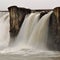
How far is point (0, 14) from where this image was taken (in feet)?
80.9

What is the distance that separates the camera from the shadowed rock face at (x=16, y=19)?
61.6ft

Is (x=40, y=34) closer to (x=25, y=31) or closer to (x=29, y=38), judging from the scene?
(x=29, y=38)

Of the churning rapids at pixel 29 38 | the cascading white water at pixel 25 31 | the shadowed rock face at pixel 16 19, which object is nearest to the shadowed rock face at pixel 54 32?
the churning rapids at pixel 29 38

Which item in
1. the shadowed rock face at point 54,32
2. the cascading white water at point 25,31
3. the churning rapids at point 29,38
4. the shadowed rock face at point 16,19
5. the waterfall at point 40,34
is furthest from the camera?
the shadowed rock face at point 16,19

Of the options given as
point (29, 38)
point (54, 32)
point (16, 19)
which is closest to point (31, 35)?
point (29, 38)

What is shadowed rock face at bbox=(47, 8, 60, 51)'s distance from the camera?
604 inches

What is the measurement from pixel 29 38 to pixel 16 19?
7.05 feet

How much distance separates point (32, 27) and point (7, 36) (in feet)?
9.09

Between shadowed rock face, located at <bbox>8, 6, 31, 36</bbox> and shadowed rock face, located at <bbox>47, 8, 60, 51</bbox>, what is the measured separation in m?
3.26

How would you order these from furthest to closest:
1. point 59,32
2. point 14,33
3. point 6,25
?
point 6,25 → point 14,33 → point 59,32

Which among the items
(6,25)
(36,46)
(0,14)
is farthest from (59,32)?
(0,14)

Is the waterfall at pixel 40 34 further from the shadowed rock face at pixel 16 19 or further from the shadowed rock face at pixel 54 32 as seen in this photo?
the shadowed rock face at pixel 16 19

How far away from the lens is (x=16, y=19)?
62.1 ft

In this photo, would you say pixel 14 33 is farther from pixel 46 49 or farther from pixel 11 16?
pixel 46 49
